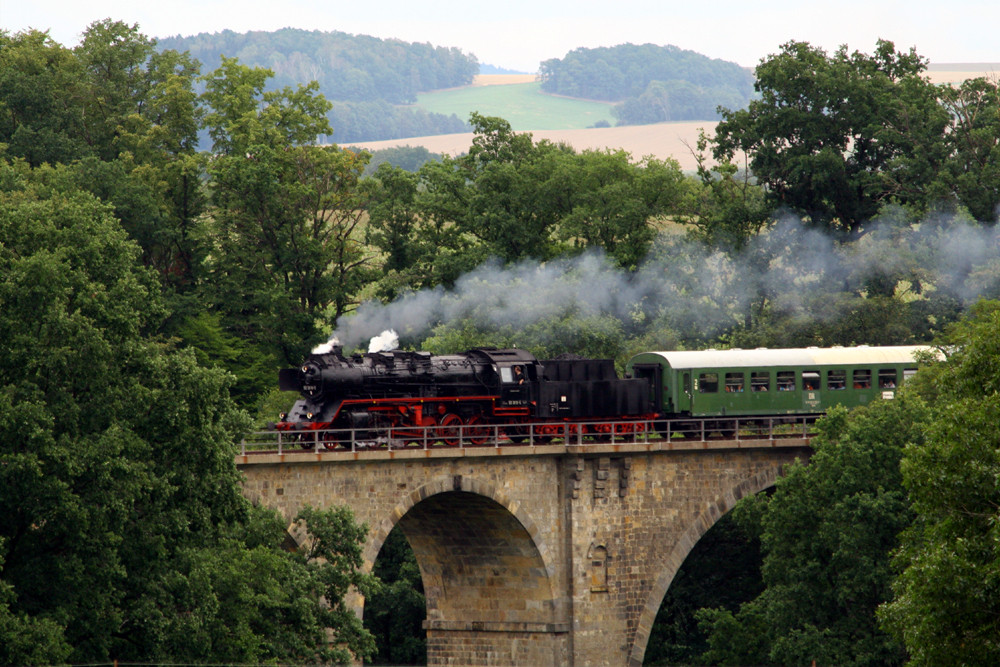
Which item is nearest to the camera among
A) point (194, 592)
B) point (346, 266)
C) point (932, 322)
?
point (194, 592)

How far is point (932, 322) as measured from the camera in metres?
68.2

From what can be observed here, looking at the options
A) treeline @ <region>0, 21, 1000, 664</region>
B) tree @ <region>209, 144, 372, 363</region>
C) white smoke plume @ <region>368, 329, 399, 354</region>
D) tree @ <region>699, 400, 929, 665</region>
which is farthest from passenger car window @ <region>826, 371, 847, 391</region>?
tree @ <region>209, 144, 372, 363</region>

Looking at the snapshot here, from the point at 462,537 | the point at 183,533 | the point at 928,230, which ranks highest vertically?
the point at 928,230

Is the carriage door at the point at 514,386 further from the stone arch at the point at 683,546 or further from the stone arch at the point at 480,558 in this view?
the stone arch at the point at 683,546

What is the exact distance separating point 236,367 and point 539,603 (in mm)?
24825

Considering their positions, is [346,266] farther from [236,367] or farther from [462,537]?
[462,537]

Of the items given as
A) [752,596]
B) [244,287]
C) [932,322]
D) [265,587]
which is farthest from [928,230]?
[265,587]

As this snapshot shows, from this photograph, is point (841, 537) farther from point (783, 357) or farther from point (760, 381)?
point (783, 357)

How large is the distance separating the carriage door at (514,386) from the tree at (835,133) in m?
28.2

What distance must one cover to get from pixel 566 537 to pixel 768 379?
9459 mm

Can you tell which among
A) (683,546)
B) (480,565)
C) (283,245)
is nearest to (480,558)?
(480,565)

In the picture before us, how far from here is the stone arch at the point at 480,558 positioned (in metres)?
47.8

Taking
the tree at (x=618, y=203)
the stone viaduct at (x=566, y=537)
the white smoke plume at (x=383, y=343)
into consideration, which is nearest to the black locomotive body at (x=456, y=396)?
the stone viaduct at (x=566, y=537)

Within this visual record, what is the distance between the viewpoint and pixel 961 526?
94.9 feet
